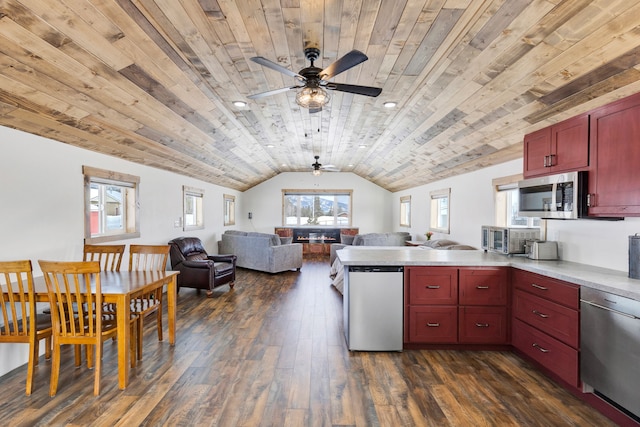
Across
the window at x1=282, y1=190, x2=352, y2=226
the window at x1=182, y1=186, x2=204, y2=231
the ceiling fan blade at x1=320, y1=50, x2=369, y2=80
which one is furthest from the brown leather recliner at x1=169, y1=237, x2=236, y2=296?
the window at x1=282, y1=190, x2=352, y2=226

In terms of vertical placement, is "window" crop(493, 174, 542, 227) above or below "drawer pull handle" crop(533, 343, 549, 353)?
above

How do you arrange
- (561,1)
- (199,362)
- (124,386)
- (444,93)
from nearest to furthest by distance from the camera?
(561,1)
(124,386)
(199,362)
(444,93)

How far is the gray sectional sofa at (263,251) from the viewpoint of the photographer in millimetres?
7047

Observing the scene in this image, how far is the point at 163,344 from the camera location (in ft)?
11.0

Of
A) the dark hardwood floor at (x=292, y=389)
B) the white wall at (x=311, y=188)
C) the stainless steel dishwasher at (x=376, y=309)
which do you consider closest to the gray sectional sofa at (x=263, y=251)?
the white wall at (x=311, y=188)

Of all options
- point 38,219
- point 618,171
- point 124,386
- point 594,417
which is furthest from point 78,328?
point 618,171

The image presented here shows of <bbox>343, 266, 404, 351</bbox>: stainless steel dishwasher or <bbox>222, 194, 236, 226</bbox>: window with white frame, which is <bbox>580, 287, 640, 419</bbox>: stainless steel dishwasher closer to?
<bbox>343, 266, 404, 351</bbox>: stainless steel dishwasher

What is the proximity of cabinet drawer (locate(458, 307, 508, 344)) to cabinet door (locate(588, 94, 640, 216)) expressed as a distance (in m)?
1.25

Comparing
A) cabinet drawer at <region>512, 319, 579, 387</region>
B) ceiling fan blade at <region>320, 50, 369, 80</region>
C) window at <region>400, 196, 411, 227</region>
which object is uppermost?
ceiling fan blade at <region>320, 50, 369, 80</region>

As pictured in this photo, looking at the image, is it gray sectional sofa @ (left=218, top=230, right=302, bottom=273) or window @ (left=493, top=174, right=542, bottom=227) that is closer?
window @ (left=493, top=174, right=542, bottom=227)

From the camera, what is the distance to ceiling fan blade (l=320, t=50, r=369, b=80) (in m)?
2.09

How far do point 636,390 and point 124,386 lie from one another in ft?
11.5

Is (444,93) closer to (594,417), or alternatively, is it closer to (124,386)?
(594,417)

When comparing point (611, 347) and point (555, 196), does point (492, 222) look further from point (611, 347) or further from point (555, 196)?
point (611, 347)
